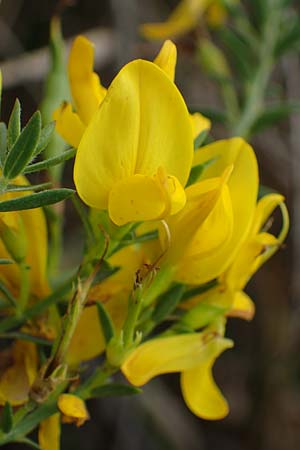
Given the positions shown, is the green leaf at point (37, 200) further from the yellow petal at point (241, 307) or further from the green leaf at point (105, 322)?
the yellow petal at point (241, 307)

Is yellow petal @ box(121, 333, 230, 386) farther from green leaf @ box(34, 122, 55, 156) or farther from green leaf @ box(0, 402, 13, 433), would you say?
green leaf @ box(34, 122, 55, 156)

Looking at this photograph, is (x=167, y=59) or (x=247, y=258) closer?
(x=167, y=59)

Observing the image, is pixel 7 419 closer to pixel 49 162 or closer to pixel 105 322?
pixel 105 322

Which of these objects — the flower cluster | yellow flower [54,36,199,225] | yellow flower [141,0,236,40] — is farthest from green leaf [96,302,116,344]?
yellow flower [141,0,236,40]

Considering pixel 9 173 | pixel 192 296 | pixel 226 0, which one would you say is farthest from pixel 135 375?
pixel 226 0

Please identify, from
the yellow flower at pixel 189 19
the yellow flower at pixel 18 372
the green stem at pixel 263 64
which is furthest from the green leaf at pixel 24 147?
the yellow flower at pixel 189 19

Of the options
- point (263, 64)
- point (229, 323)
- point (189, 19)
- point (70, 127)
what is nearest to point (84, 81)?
point (70, 127)

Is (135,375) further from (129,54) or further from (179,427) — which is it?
(179,427)
